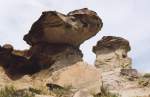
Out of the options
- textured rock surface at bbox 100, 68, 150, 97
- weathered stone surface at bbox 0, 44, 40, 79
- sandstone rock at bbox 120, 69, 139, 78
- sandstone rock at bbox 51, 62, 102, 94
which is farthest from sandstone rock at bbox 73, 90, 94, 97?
sandstone rock at bbox 120, 69, 139, 78

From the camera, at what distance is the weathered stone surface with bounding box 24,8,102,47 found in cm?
2352

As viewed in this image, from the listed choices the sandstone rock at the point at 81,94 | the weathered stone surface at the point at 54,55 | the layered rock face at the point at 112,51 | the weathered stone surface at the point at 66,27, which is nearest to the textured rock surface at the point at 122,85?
the layered rock face at the point at 112,51

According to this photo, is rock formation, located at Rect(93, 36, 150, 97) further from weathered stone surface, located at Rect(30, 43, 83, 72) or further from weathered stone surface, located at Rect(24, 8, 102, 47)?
weathered stone surface, located at Rect(24, 8, 102, 47)

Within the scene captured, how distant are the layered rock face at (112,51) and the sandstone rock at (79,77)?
13.1 meters

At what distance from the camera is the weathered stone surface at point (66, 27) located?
77.2 ft

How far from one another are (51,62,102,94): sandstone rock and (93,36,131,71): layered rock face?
13072mm

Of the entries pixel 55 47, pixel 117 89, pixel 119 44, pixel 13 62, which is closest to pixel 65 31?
pixel 55 47

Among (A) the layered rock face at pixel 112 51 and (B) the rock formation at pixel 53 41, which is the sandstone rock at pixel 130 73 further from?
(B) the rock formation at pixel 53 41

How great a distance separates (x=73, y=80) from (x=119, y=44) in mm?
15150

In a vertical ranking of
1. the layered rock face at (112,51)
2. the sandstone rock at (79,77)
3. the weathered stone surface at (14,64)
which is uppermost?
the layered rock face at (112,51)

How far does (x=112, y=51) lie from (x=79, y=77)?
14.8m

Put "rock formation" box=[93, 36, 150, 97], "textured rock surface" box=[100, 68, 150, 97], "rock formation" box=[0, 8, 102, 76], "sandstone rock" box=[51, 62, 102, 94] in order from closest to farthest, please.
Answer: "sandstone rock" box=[51, 62, 102, 94], "rock formation" box=[0, 8, 102, 76], "textured rock surface" box=[100, 68, 150, 97], "rock formation" box=[93, 36, 150, 97]

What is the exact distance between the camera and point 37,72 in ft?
81.7

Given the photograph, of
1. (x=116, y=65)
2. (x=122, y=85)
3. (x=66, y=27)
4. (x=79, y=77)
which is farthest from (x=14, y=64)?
(x=116, y=65)
